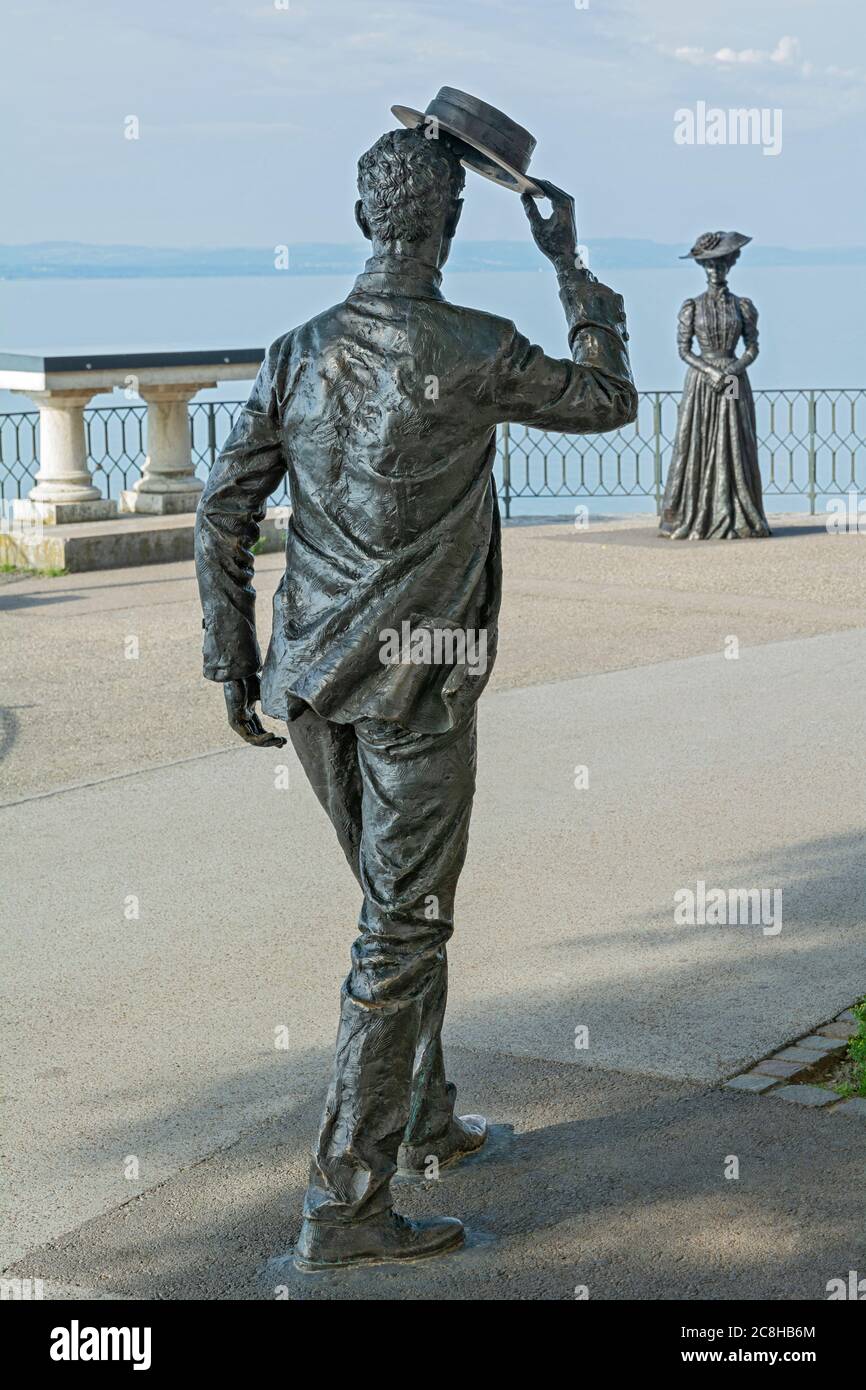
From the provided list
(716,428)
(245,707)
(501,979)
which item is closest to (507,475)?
(716,428)

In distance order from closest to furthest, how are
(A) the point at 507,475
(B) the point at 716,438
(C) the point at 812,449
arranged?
(B) the point at 716,438
(A) the point at 507,475
(C) the point at 812,449

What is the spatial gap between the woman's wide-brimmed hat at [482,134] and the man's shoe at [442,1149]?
2.08 meters

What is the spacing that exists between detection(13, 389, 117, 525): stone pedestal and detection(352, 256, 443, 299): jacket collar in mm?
11641

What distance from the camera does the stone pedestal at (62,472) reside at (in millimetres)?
15227

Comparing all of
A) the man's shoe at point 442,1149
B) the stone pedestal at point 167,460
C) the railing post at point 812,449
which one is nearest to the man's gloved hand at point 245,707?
the man's shoe at point 442,1149

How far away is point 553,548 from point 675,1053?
1096 cm

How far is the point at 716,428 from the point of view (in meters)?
16.0

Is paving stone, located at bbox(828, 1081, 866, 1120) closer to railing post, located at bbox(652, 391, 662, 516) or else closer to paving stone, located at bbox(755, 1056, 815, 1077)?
paving stone, located at bbox(755, 1056, 815, 1077)

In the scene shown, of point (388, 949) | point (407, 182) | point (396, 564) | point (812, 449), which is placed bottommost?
point (388, 949)

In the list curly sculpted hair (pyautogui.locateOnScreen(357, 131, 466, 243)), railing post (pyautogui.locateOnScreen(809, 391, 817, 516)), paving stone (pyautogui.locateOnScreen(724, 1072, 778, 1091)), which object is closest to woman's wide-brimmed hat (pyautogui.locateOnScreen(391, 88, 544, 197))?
curly sculpted hair (pyautogui.locateOnScreen(357, 131, 466, 243))

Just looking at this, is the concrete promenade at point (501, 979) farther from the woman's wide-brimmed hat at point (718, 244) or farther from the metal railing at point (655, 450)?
the metal railing at point (655, 450)

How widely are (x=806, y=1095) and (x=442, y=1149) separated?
0.99 metres

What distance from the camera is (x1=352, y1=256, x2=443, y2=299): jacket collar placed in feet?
12.7

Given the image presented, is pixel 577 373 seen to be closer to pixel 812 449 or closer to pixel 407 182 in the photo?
pixel 407 182
